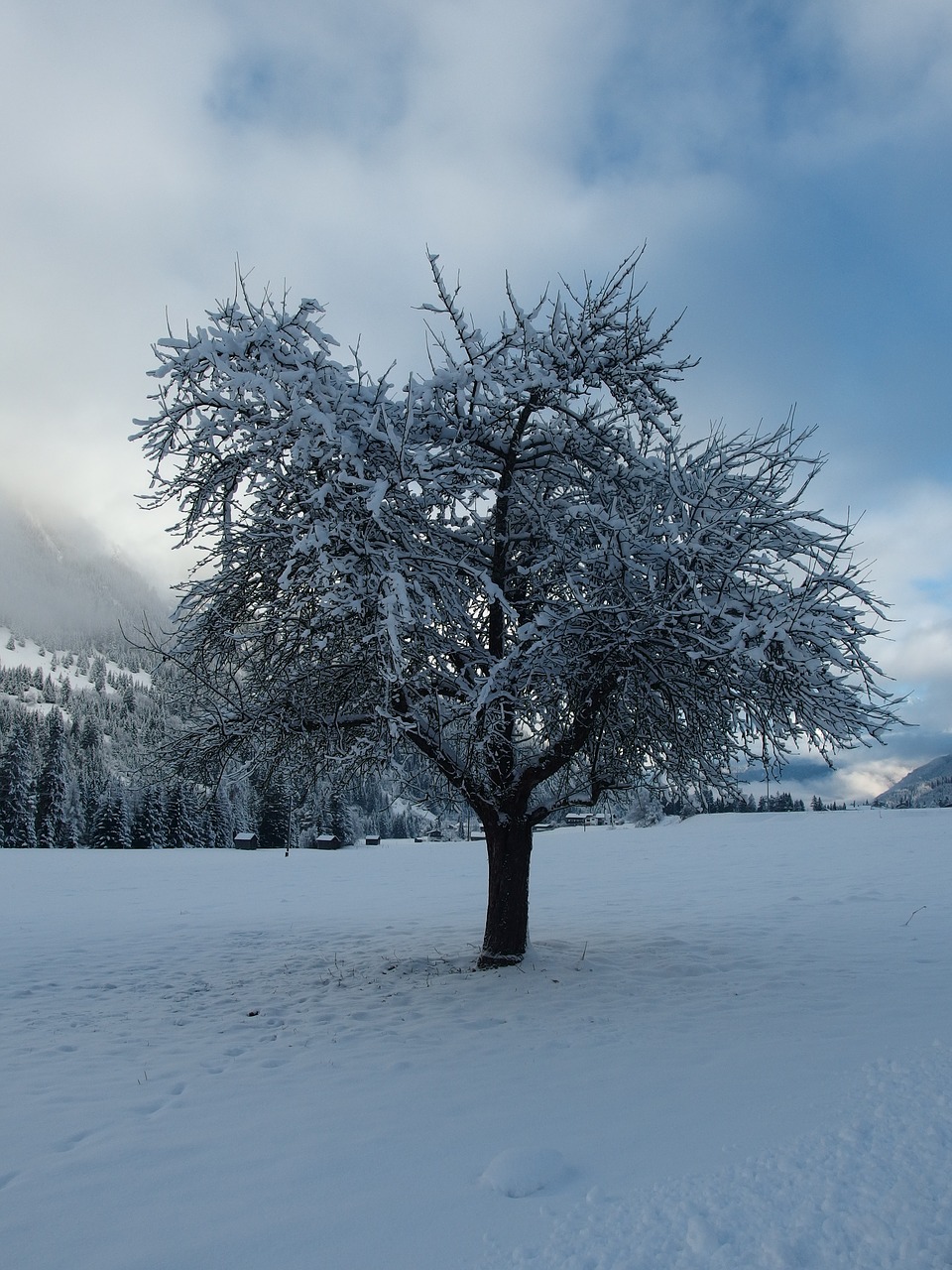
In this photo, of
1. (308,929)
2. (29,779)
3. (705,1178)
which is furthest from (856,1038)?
(29,779)

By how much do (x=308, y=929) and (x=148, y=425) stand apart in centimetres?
1118

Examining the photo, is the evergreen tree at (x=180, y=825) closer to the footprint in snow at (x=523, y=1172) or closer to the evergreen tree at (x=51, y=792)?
the evergreen tree at (x=51, y=792)

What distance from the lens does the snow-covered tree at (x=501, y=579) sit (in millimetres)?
6668

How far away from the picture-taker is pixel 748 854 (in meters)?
29.4

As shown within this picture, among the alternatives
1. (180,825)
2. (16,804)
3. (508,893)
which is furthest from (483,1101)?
(16,804)

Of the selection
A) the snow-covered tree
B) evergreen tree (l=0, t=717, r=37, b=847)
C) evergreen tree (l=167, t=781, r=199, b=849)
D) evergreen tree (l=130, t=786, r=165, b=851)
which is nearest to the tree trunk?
the snow-covered tree

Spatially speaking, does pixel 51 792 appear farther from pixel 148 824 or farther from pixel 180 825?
pixel 180 825

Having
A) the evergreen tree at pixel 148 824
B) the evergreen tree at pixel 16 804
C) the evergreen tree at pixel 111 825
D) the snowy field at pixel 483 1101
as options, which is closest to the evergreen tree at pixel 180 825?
the evergreen tree at pixel 148 824

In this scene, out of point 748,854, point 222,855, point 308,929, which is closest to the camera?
point 308,929

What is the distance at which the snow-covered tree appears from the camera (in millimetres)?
6668

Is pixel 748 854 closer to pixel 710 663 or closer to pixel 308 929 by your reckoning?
pixel 308 929

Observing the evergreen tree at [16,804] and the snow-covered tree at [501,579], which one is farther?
the evergreen tree at [16,804]

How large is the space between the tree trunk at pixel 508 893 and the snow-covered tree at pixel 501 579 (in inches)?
1.4

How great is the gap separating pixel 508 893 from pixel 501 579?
416 centimetres
